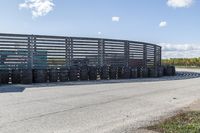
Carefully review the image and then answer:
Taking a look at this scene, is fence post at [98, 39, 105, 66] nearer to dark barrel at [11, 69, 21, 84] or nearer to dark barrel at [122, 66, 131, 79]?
dark barrel at [122, 66, 131, 79]

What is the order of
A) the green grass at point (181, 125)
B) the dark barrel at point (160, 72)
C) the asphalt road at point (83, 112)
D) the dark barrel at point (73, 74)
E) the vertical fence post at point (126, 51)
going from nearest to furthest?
the green grass at point (181, 125), the asphalt road at point (83, 112), the dark barrel at point (73, 74), the vertical fence post at point (126, 51), the dark barrel at point (160, 72)

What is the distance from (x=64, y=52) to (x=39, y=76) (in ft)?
13.1

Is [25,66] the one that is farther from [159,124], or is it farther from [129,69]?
[159,124]

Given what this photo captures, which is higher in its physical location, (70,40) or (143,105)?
(70,40)

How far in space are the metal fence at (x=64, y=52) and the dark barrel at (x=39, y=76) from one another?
165cm

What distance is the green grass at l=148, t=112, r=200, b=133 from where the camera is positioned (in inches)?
283

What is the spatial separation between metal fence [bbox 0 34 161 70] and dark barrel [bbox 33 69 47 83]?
1.65 meters

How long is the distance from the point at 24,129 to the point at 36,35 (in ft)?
48.3

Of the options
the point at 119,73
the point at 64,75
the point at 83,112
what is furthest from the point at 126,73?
the point at 83,112

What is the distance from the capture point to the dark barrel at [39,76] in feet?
64.3

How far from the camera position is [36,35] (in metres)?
21.6

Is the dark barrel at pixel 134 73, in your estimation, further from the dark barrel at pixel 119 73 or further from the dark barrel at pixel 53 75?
the dark barrel at pixel 53 75

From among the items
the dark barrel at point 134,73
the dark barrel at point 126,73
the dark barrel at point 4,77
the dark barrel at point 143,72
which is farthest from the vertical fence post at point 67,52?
the dark barrel at point 143,72

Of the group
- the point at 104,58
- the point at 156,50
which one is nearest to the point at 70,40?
the point at 104,58
